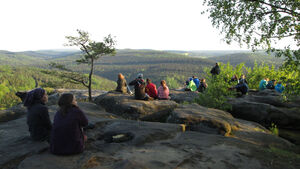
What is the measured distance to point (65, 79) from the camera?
27.5m

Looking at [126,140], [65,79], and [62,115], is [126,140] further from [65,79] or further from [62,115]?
[65,79]

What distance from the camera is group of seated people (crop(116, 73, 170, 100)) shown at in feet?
42.1

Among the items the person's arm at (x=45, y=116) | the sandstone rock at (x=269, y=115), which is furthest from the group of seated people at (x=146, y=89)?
the person's arm at (x=45, y=116)

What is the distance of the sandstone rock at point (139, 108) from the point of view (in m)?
11.3

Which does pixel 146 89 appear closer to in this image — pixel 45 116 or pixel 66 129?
pixel 45 116

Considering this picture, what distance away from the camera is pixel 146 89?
576 inches

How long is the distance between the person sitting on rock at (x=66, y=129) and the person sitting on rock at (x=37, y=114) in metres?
1.17

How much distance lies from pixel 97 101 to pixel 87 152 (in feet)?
31.4

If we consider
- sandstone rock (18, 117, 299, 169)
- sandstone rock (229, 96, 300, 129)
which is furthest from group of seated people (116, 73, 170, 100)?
sandstone rock (18, 117, 299, 169)

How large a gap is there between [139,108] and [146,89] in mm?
3441

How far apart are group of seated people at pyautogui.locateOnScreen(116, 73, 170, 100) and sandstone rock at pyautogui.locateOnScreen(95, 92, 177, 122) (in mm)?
612

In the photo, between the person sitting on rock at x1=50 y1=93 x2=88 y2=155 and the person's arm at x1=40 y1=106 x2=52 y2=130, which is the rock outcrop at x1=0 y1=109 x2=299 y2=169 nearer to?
the person sitting on rock at x1=50 y1=93 x2=88 y2=155

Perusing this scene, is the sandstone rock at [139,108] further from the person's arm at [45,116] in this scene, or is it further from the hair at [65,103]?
the hair at [65,103]

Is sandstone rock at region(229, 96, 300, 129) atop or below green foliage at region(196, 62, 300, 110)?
below
